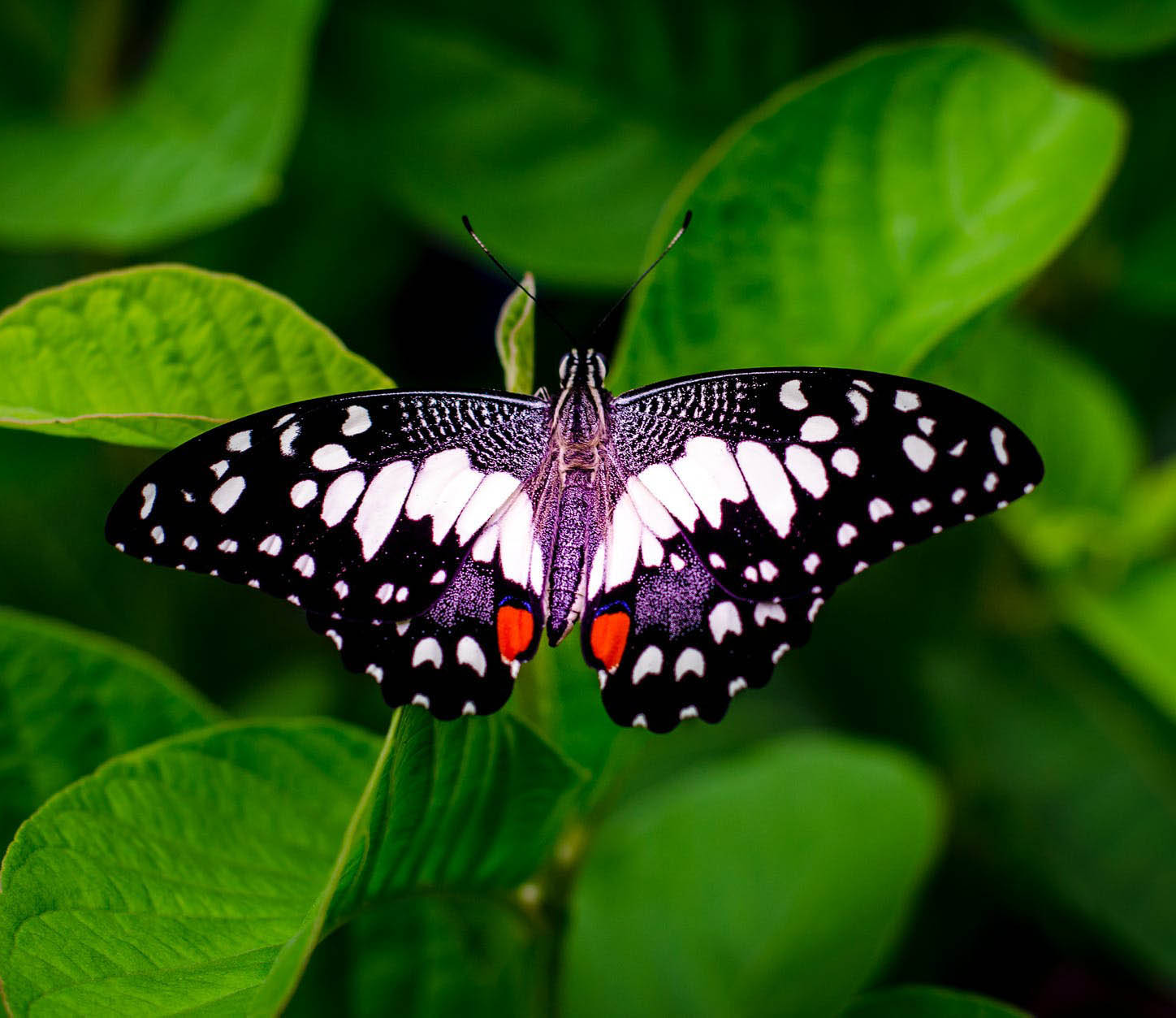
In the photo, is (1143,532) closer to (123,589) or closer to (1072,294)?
(1072,294)

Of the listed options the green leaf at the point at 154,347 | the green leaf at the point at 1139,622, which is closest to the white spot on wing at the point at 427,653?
the green leaf at the point at 154,347

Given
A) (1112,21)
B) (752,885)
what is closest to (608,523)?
(752,885)

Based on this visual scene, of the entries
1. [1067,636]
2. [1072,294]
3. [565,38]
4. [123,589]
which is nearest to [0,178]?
[123,589]

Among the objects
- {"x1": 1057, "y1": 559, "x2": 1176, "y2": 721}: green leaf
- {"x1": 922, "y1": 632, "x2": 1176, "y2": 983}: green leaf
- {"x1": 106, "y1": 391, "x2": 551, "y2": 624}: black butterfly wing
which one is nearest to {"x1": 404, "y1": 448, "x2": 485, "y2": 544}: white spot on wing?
{"x1": 106, "y1": 391, "x2": 551, "y2": 624}: black butterfly wing

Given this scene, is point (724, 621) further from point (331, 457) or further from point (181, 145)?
point (181, 145)

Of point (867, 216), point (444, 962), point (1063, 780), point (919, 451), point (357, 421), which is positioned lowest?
point (1063, 780)

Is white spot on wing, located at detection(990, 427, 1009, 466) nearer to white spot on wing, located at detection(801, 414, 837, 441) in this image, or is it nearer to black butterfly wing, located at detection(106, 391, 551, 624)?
white spot on wing, located at detection(801, 414, 837, 441)
